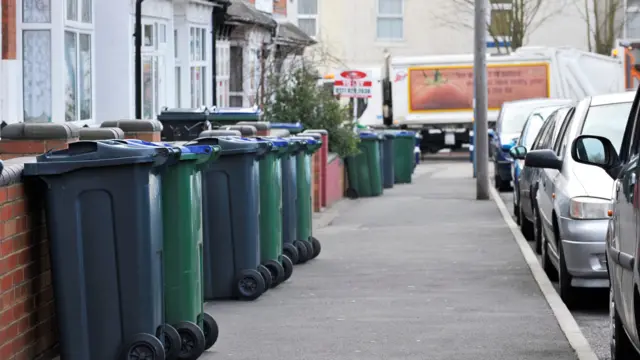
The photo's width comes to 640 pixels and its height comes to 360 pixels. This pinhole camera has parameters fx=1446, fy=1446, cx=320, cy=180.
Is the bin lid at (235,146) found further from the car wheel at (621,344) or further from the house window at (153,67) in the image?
the house window at (153,67)

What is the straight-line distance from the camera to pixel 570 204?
408 inches

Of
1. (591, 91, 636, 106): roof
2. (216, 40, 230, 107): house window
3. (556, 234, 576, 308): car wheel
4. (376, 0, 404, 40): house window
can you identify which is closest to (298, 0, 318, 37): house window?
(376, 0, 404, 40): house window

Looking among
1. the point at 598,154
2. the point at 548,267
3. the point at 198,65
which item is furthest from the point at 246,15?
the point at 598,154

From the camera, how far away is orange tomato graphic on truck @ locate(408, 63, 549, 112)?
41000 millimetres

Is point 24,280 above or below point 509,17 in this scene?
below

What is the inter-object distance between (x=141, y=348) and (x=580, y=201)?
408cm

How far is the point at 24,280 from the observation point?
7.16 m

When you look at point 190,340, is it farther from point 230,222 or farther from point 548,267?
point 548,267

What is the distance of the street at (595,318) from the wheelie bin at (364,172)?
48.6ft

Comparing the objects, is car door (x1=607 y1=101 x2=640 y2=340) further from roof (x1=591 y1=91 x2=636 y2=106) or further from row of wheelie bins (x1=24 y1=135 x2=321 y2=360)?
roof (x1=591 y1=91 x2=636 y2=106)

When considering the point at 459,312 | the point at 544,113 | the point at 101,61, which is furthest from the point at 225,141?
the point at 544,113

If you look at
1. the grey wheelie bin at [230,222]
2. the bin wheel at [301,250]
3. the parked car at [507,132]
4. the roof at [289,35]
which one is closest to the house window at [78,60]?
the bin wheel at [301,250]

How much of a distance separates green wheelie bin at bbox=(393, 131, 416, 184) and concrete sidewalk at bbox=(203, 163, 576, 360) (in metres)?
12.6

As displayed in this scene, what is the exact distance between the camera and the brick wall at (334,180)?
23.1 m
